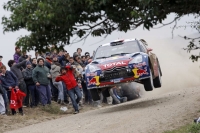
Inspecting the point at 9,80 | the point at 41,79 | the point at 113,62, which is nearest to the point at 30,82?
the point at 41,79

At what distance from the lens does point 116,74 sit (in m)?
18.4

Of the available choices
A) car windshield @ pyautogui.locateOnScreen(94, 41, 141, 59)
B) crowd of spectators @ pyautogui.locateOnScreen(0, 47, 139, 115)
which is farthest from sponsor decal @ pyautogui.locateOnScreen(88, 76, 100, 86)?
crowd of spectators @ pyautogui.locateOnScreen(0, 47, 139, 115)

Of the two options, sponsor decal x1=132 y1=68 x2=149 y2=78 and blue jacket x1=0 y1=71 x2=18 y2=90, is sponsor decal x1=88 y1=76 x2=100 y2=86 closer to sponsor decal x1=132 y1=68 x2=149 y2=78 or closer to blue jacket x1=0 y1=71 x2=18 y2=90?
sponsor decal x1=132 y1=68 x2=149 y2=78

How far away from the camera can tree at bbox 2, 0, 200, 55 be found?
10.7 metres

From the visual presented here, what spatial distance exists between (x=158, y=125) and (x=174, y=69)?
2134 cm

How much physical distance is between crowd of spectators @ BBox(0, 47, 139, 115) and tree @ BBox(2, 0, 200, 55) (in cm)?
765

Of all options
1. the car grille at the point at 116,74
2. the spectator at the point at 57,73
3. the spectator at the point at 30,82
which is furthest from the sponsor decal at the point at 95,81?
the spectator at the point at 57,73

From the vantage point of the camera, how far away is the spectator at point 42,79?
21250 millimetres

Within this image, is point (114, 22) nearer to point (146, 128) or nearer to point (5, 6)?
point (5, 6)

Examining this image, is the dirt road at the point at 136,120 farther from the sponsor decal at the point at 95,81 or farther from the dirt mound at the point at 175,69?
the dirt mound at the point at 175,69

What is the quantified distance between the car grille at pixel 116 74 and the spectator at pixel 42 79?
365cm

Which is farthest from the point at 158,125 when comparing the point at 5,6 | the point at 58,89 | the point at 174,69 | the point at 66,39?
the point at 174,69

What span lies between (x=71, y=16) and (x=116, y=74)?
7.60 m

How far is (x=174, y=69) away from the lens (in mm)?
34875
